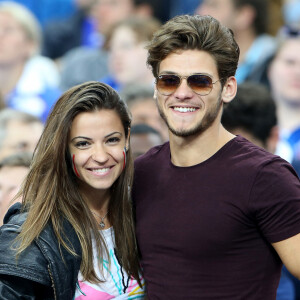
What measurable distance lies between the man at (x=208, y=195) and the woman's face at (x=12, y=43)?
479 cm

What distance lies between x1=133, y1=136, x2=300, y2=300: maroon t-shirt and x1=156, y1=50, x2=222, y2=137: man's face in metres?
0.16

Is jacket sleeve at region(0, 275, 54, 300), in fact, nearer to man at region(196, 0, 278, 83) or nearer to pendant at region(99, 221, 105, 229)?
pendant at region(99, 221, 105, 229)

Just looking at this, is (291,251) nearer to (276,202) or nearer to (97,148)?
(276,202)

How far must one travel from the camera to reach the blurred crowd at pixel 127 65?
4.56 m

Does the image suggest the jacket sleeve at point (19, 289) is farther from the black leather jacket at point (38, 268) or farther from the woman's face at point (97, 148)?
the woman's face at point (97, 148)

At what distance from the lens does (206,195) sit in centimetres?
313

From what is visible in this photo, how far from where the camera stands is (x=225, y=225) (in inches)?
120

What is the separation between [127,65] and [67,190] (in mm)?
4101

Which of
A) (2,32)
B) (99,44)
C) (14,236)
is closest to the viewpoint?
(14,236)

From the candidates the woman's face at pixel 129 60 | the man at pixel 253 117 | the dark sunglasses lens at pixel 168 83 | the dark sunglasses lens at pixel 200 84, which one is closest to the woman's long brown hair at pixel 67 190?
the dark sunglasses lens at pixel 168 83

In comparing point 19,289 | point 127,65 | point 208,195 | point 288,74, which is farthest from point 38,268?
point 127,65

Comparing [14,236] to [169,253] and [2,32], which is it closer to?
[169,253]

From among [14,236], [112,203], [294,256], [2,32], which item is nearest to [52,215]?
[14,236]

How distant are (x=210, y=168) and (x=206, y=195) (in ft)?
0.41
